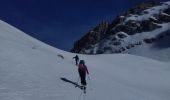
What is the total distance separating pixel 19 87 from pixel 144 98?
11.0 metres

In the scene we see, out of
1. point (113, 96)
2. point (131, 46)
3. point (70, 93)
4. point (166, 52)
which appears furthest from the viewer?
point (131, 46)

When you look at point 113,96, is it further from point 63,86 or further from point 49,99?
point 49,99

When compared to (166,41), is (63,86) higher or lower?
lower

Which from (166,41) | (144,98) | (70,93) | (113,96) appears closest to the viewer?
(70,93)

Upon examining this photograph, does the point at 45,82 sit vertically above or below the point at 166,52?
below

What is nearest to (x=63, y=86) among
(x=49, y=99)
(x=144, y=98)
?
(x=49, y=99)

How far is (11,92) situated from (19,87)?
4.59 ft

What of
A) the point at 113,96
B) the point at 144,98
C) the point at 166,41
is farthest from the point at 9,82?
the point at 166,41

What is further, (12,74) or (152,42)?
(152,42)

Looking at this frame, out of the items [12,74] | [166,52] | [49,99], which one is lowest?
[49,99]

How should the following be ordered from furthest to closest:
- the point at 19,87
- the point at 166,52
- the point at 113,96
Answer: the point at 166,52
the point at 113,96
the point at 19,87

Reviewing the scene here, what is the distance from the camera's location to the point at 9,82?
20516 mm

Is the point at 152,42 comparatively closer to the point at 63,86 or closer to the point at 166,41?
the point at 166,41

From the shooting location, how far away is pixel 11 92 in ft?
61.1
